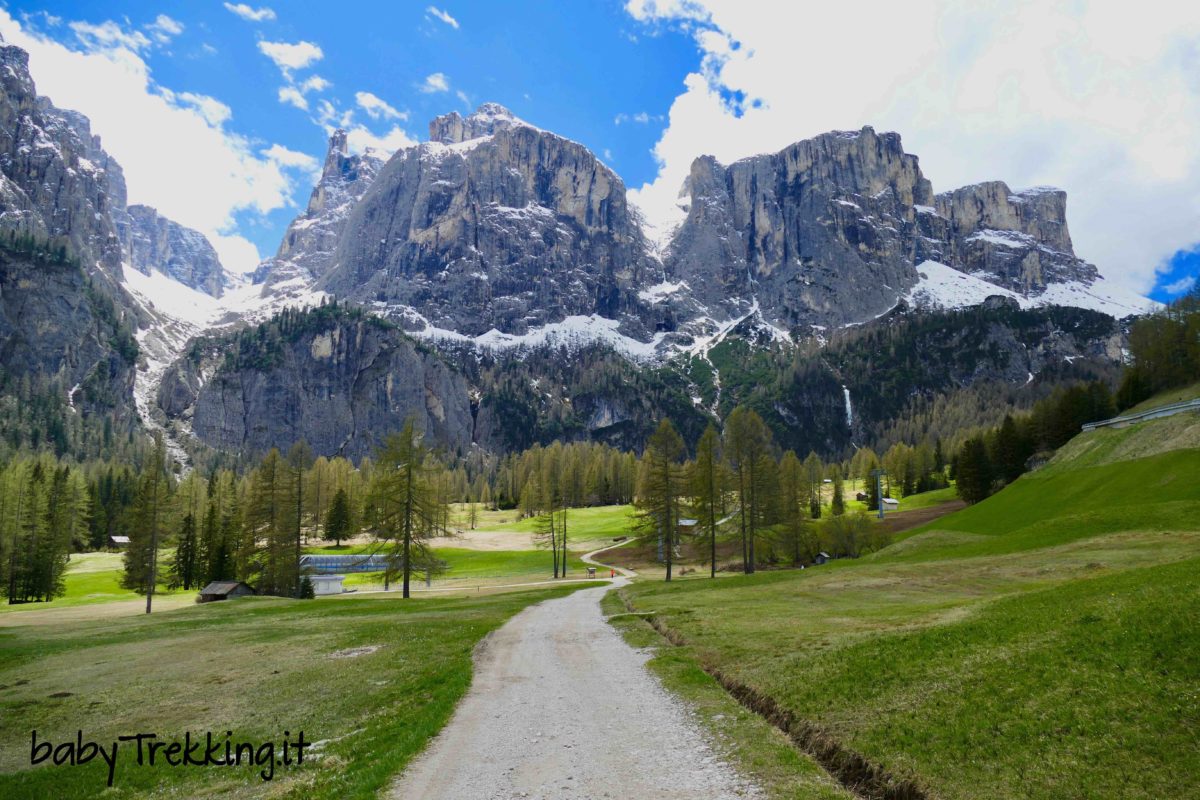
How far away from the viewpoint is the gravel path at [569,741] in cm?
1191

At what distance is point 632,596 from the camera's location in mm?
46500

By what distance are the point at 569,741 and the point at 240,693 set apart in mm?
14594

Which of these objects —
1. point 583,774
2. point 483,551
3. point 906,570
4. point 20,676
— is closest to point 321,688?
point 583,774

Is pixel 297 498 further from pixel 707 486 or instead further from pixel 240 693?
pixel 240 693

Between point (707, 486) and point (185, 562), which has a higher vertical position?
point (707, 486)

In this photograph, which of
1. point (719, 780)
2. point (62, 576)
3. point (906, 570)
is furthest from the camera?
point (62, 576)

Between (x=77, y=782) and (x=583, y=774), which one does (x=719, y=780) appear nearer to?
(x=583, y=774)

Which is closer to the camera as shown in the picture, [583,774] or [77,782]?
[583,774]

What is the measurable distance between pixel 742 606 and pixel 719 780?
24.0m

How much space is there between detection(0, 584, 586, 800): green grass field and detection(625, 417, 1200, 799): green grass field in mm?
9742

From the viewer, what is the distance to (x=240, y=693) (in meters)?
22.8

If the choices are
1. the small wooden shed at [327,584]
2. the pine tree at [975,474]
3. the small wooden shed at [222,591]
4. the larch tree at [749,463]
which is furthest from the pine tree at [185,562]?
the pine tree at [975,474]

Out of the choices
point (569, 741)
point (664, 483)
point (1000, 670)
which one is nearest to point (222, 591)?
point (664, 483)

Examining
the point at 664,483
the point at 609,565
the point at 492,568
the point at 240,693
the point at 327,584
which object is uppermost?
the point at 664,483
